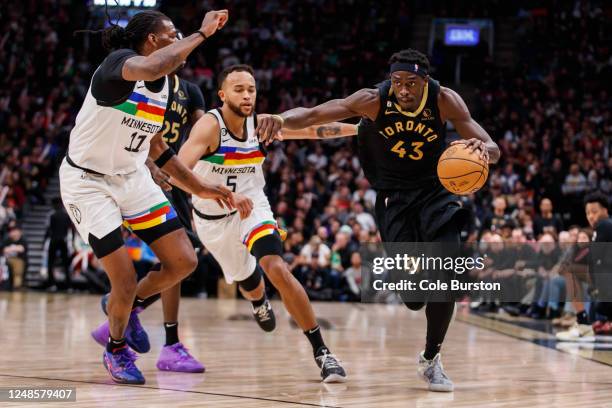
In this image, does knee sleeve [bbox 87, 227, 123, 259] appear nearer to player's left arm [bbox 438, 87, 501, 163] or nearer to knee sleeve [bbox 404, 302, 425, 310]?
knee sleeve [bbox 404, 302, 425, 310]

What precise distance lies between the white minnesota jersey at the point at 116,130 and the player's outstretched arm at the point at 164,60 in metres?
0.39

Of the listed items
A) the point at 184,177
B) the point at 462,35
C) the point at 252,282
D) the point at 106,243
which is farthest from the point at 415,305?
the point at 462,35

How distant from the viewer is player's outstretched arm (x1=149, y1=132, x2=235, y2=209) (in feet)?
17.6

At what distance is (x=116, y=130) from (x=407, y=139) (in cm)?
176

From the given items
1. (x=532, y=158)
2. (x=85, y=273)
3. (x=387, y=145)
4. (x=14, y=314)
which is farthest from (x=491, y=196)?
(x=387, y=145)

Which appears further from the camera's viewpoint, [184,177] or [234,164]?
[234,164]

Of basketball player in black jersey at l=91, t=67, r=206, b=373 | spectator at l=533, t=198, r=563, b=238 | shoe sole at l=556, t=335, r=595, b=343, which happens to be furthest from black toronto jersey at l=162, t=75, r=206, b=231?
spectator at l=533, t=198, r=563, b=238

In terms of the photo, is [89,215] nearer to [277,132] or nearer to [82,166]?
[82,166]

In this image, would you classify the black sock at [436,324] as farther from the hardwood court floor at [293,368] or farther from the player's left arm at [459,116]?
the player's left arm at [459,116]

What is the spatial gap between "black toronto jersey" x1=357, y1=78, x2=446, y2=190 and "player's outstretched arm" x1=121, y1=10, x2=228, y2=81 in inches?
51.3

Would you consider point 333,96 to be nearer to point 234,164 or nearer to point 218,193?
point 234,164

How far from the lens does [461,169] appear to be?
16.4ft

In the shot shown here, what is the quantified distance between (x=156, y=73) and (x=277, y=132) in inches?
34.9

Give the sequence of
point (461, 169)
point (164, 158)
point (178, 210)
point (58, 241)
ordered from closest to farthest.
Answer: point (461, 169), point (164, 158), point (178, 210), point (58, 241)
